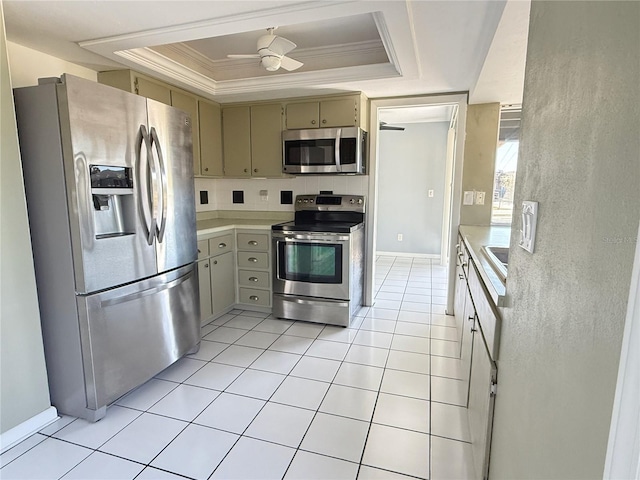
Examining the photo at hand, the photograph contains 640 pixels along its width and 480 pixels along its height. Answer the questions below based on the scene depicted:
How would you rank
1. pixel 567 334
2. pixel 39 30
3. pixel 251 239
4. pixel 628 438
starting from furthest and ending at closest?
pixel 251 239
pixel 39 30
pixel 567 334
pixel 628 438

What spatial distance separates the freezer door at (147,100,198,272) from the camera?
7.18 feet

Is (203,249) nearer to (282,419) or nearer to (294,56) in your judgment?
(282,419)

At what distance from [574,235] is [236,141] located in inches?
135

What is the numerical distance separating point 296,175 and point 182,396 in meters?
2.25

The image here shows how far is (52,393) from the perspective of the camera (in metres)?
1.98

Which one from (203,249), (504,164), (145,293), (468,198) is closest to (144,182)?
(145,293)

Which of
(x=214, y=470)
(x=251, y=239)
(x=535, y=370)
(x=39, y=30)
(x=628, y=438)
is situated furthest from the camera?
(x=251, y=239)

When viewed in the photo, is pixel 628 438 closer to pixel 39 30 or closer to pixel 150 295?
pixel 150 295

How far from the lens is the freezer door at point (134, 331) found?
1.87 meters

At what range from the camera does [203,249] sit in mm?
3035

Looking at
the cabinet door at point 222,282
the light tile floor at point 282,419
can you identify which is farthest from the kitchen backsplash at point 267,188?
the light tile floor at point 282,419

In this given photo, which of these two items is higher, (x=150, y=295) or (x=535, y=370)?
(x=535, y=370)

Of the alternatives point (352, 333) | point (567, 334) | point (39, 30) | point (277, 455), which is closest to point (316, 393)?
point (277, 455)

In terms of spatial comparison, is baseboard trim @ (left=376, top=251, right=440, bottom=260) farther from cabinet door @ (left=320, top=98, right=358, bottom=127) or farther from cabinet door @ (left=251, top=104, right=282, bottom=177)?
cabinet door @ (left=320, top=98, right=358, bottom=127)
